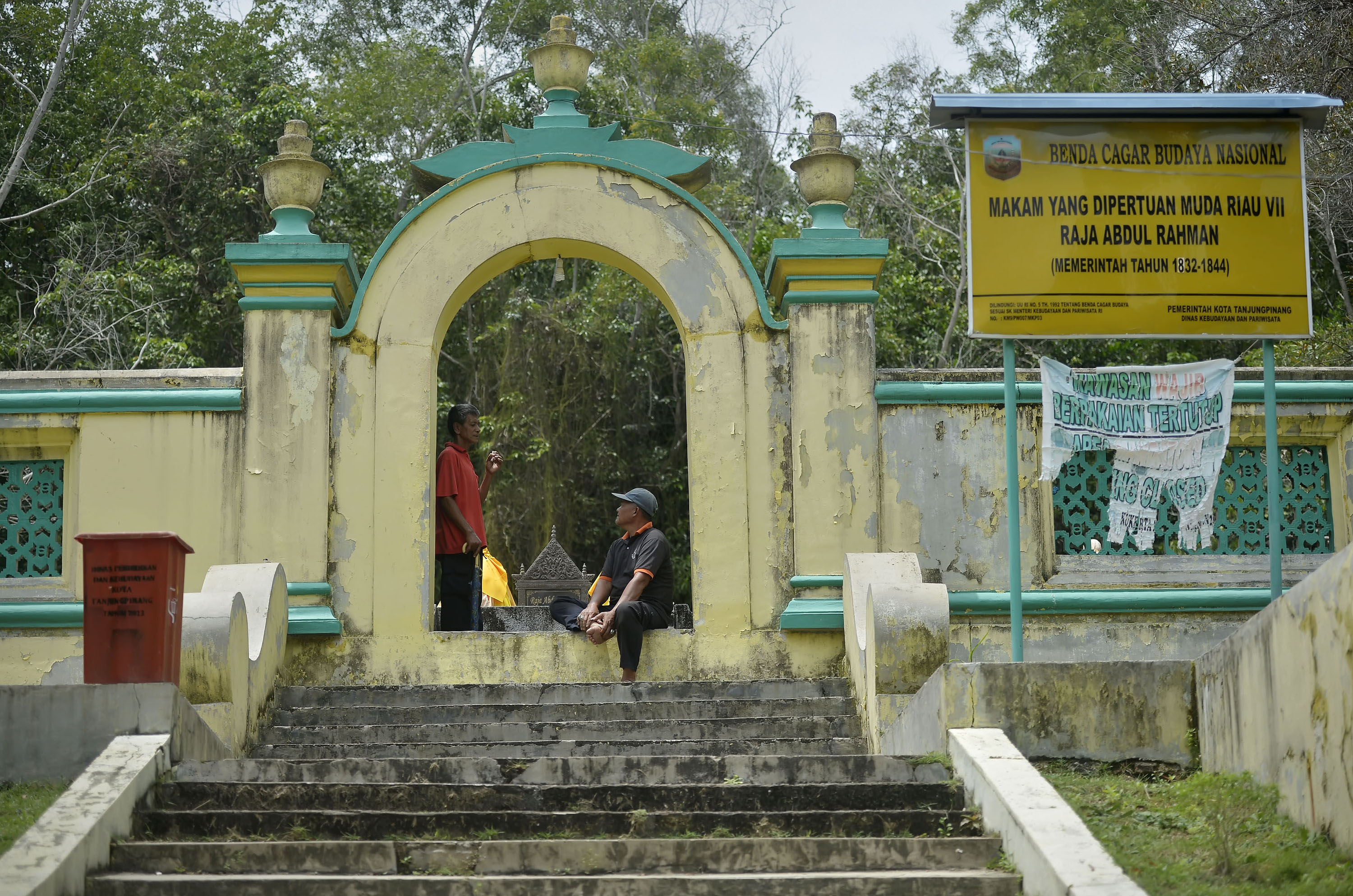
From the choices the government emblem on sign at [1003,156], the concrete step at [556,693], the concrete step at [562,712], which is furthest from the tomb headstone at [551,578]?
the government emblem on sign at [1003,156]

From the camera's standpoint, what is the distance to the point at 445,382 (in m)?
20.6

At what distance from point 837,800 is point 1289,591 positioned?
199cm

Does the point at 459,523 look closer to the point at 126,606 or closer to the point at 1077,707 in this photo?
the point at 126,606

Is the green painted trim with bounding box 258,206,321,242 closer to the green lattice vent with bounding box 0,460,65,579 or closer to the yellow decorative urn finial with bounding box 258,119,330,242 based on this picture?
the yellow decorative urn finial with bounding box 258,119,330,242

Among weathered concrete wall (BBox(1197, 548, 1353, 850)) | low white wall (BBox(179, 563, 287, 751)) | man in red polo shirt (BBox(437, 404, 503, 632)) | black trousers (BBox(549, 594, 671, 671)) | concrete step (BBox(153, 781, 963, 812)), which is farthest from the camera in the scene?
man in red polo shirt (BBox(437, 404, 503, 632))

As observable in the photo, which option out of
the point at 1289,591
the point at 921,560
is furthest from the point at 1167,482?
the point at 1289,591

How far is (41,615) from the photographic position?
9.23 metres

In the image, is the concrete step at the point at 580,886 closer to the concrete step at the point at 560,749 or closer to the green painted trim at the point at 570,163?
the concrete step at the point at 560,749

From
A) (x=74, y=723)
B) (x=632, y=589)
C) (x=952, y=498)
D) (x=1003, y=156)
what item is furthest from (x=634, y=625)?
(x=1003, y=156)

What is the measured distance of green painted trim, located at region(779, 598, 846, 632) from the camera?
916 centimetres

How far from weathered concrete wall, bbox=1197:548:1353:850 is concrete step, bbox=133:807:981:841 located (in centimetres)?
122

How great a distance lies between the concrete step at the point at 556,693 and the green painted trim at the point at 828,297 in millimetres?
2486

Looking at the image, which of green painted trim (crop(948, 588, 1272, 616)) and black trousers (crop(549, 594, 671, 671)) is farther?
green painted trim (crop(948, 588, 1272, 616))

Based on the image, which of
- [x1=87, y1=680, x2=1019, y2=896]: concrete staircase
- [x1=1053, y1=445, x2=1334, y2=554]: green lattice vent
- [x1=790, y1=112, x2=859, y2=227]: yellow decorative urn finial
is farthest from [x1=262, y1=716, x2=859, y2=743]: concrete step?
[x1=790, y1=112, x2=859, y2=227]: yellow decorative urn finial
